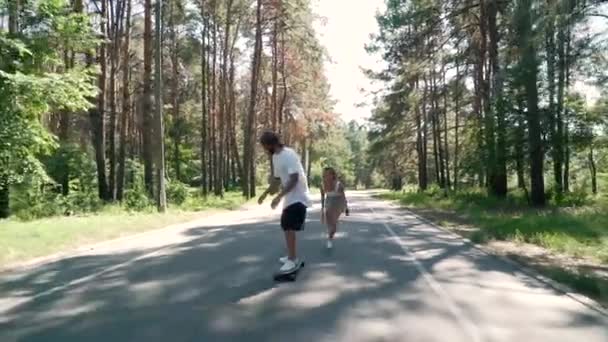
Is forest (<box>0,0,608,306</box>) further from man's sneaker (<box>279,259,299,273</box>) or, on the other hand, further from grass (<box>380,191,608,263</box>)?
man's sneaker (<box>279,259,299,273</box>)

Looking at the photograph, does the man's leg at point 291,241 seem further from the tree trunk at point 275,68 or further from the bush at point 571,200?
Result: the tree trunk at point 275,68

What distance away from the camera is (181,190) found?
31328mm

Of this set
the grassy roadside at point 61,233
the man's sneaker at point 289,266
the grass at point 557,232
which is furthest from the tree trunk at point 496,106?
the man's sneaker at point 289,266

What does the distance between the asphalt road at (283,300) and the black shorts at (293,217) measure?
2.52 ft

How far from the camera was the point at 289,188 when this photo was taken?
825 centimetres

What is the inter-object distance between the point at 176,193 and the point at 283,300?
81.3ft

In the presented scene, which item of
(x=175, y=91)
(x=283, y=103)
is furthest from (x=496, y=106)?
→ (x=175, y=91)

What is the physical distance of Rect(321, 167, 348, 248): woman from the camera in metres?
12.5

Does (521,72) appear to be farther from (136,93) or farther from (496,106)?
(136,93)

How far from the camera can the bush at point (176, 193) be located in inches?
1206

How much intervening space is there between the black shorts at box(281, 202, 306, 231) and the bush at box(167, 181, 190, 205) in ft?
74.1

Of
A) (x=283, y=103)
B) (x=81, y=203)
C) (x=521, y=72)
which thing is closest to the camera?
(x=521, y=72)

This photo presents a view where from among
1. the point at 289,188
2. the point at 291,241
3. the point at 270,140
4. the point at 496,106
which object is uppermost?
the point at 496,106

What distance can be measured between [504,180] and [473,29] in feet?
25.5
